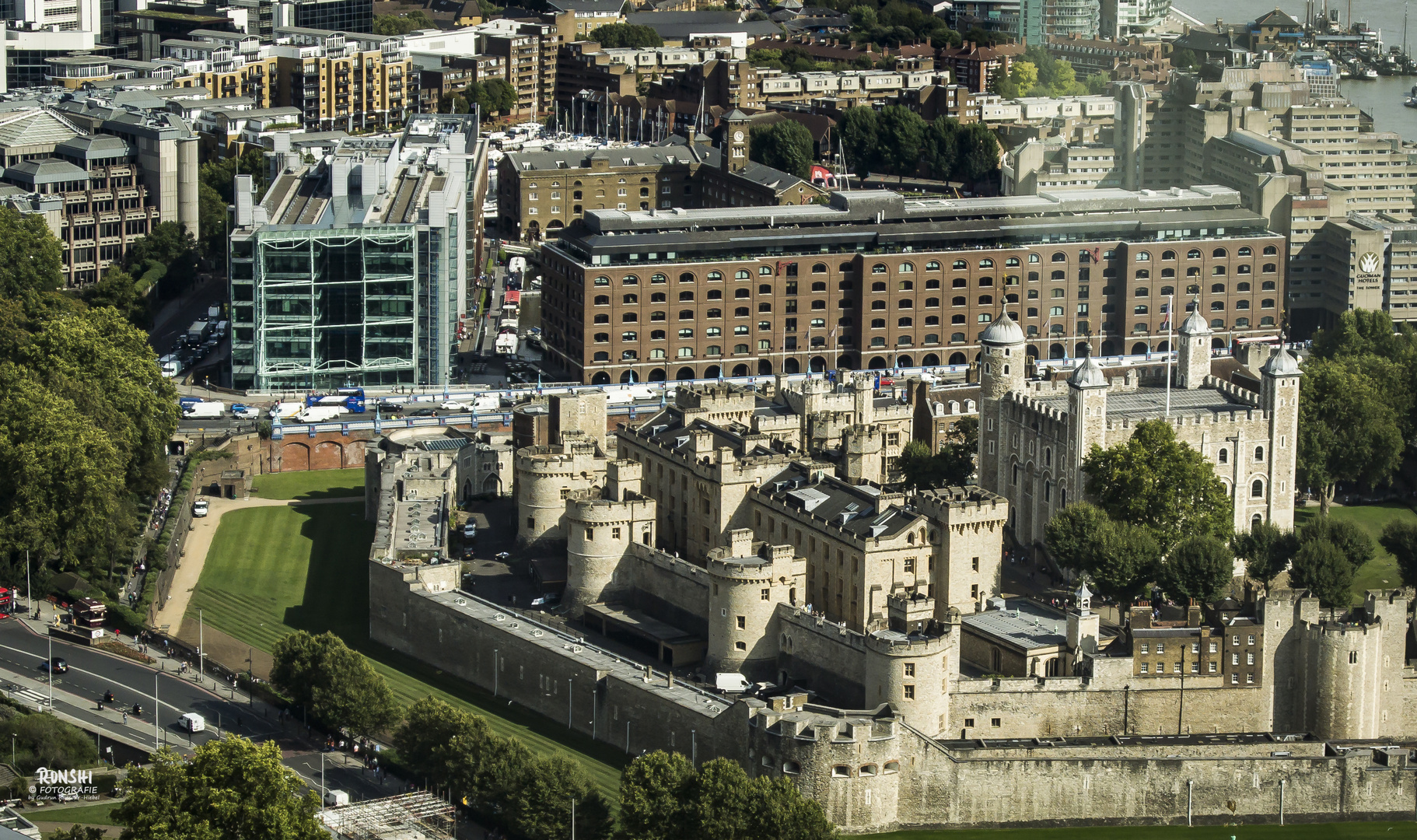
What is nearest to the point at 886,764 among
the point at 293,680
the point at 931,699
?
the point at 931,699

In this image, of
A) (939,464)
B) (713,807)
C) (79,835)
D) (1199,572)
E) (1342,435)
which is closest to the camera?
(79,835)

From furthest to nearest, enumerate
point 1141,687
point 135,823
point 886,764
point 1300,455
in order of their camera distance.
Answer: point 1300,455, point 1141,687, point 886,764, point 135,823

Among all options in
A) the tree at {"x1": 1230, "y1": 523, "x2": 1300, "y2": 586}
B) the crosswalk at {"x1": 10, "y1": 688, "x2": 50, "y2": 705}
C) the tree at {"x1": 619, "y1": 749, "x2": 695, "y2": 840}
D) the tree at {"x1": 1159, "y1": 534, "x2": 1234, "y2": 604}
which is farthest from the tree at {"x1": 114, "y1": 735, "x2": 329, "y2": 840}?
the tree at {"x1": 1230, "y1": 523, "x2": 1300, "y2": 586}

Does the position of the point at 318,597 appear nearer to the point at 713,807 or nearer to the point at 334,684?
the point at 334,684

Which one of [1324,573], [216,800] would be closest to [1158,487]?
[1324,573]

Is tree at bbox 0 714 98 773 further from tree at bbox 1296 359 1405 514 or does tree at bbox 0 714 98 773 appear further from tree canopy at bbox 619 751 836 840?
tree at bbox 1296 359 1405 514

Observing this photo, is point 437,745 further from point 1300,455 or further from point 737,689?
point 1300,455
